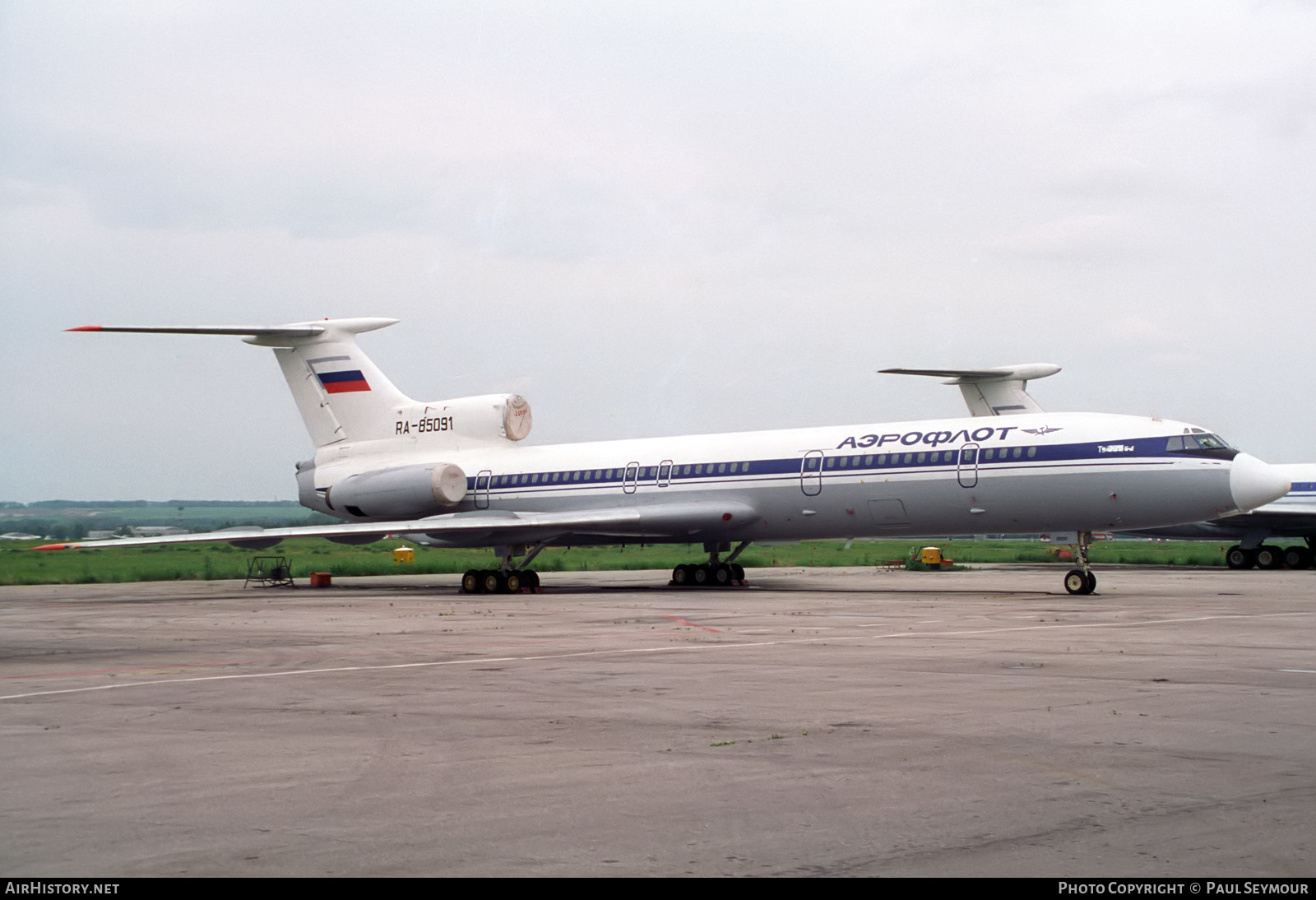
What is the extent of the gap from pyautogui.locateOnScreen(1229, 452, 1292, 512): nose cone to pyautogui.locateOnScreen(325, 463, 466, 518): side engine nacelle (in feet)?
60.8

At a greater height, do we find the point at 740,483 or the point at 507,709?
the point at 740,483

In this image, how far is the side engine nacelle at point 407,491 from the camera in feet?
109

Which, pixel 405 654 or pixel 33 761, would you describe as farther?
pixel 405 654

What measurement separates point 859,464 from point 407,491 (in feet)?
39.1

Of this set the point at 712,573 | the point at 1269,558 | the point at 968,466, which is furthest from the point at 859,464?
the point at 1269,558

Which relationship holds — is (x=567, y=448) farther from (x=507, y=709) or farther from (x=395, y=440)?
(x=507, y=709)

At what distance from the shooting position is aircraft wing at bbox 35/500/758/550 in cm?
3023

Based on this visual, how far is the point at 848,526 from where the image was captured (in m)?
29.0

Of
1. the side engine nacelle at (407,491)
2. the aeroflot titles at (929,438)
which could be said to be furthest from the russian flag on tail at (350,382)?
the aeroflot titles at (929,438)

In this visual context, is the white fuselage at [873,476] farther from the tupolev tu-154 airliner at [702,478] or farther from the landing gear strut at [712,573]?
the landing gear strut at [712,573]

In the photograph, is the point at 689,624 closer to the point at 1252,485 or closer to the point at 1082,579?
the point at 1082,579

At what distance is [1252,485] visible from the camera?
2450 cm

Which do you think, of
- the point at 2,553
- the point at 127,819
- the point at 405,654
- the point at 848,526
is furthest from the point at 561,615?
the point at 2,553
